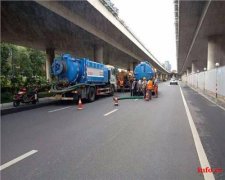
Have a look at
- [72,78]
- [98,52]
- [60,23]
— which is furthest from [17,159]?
[98,52]

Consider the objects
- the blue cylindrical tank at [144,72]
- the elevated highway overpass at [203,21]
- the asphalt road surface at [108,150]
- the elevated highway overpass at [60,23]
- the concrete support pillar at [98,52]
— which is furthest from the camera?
the concrete support pillar at [98,52]

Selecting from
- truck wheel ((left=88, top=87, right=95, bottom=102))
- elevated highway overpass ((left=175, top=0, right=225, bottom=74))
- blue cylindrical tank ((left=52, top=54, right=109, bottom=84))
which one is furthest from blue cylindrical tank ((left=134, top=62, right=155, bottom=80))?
truck wheel ((left=88, top=87, right=95, bottom=102))

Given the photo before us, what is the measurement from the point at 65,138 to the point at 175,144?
305 centimetres

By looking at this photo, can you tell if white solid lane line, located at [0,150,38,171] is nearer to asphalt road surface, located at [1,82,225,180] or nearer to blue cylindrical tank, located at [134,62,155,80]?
asphalt road surface, located at [1,82,225,180]

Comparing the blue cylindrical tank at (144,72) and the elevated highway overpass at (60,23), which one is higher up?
the elevated highway overpass at (60,23)

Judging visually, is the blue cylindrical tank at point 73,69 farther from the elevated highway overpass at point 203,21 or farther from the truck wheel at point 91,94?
the elevated highway overpass at point 203,21

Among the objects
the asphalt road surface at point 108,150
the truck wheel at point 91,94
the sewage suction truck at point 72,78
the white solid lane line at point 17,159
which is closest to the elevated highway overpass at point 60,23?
the sewage suction truck at point 72,78

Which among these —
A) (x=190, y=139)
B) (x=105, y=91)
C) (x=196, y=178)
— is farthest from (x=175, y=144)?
(x=105, y=91)

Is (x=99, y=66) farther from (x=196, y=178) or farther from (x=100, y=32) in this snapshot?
(x=196, y=178)

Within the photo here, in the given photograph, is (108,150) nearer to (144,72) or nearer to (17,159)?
(17,159)

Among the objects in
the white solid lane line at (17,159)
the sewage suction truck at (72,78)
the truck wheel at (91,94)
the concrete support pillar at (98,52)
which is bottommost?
the white solid lane line at (17,159)

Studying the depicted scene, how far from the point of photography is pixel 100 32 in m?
30.4

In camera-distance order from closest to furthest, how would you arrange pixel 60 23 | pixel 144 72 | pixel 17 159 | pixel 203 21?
1. pixel 17 159
2. pixel 60 23
3. pixel 203 21
4. pixel 144 72

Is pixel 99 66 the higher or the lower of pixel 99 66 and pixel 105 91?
the higher
